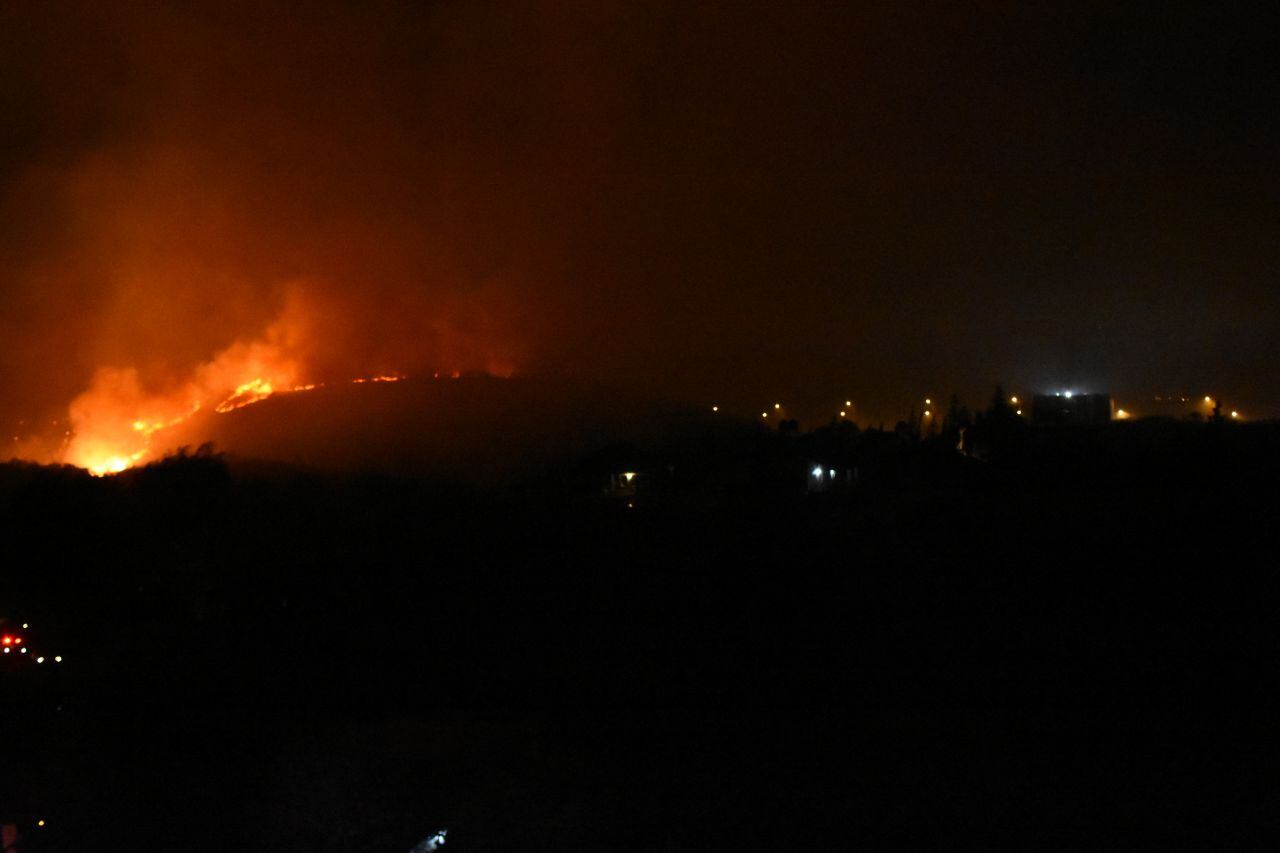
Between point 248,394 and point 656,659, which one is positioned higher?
point 248,394

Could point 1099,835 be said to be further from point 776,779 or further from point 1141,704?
point 1141,704

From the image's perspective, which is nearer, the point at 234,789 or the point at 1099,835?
the point at 1099,835

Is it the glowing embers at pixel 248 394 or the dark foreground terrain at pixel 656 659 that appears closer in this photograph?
the dark foreground terrain at pixel 656 659

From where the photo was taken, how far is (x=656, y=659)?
12898 mm

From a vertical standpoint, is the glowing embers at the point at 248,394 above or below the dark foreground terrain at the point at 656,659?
above

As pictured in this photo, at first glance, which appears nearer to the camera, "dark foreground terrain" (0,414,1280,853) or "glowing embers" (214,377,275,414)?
"dark foreground terrain" (0,414,1280,853)

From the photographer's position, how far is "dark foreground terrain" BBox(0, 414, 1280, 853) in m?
8.12

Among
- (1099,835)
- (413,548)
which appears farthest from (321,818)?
(413,548)

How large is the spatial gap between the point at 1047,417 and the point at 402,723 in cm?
2407

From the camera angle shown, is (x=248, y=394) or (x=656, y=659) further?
(x=248, y=394)

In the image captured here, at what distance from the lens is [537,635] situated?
14023 millimetres

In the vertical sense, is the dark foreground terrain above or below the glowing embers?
below

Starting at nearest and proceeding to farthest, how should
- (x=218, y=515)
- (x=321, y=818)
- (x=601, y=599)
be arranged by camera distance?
(x=321, y=818) → (x=601, y=599) → (x=218, y=515)

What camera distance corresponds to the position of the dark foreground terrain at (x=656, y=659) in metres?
8.12
